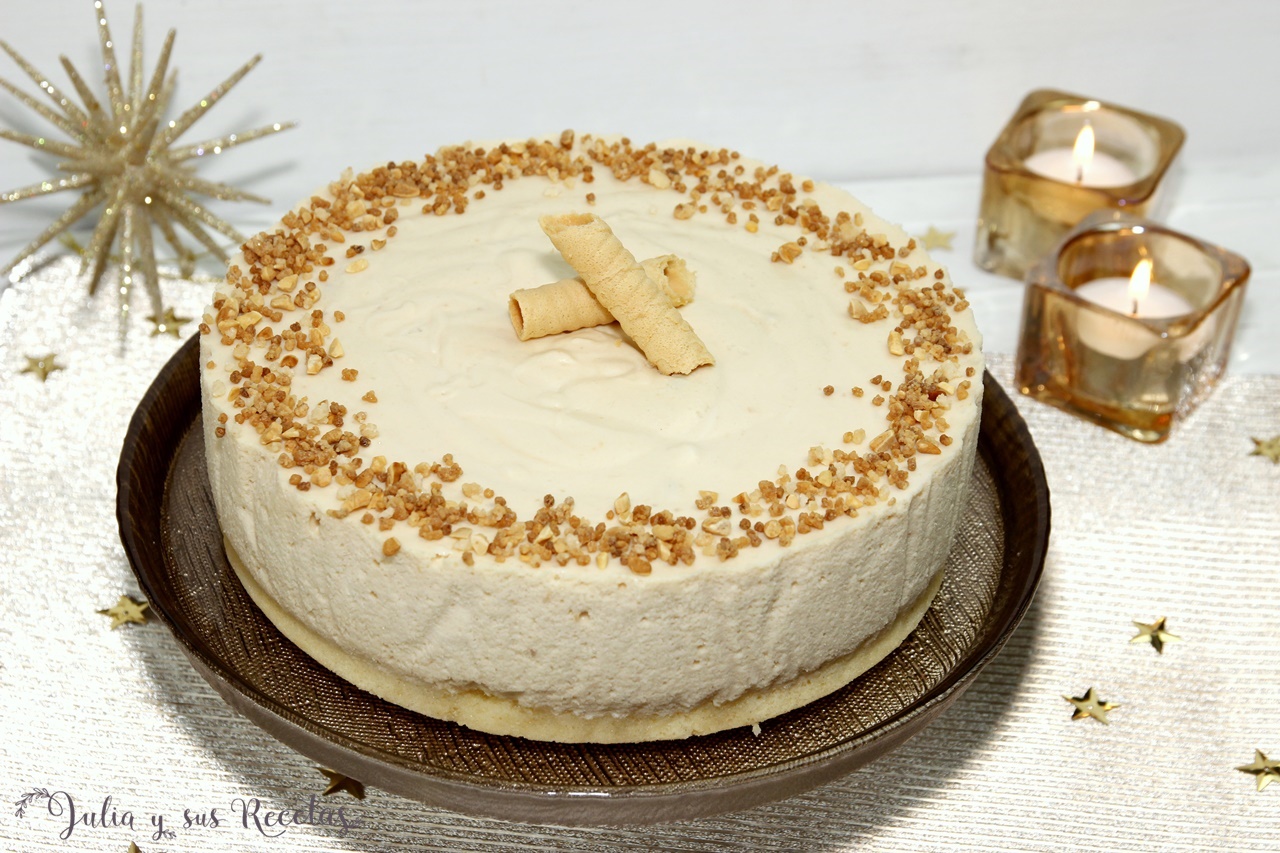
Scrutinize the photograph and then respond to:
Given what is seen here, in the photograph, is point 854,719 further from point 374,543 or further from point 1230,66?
point 1230,66

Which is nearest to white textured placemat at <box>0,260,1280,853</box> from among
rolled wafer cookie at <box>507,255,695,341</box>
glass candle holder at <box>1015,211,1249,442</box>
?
glass candle holder at <box>1015,211,1249,442</box>

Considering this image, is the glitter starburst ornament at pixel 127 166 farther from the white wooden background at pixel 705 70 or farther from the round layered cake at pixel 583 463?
the round layered cake at pixel 583 463

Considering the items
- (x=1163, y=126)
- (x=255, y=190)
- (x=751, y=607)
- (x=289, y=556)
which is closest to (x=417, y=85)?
(x=255, y=190)

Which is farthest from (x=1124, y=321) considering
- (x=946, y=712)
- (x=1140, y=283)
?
(x=946, y=712)

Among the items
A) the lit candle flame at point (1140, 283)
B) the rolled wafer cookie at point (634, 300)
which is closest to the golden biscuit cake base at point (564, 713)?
the rolled wafer cookie at point (634, 300)

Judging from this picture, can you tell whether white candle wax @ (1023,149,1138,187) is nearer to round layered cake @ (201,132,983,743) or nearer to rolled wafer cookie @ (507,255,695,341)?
round layered cake @ (201,132,983,743)

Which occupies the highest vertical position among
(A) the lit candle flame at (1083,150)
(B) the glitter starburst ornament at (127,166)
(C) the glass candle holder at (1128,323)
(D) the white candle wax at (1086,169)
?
(B) the glitter starburst ornament at (127,166)

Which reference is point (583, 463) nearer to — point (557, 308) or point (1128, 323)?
point (557, 308)
